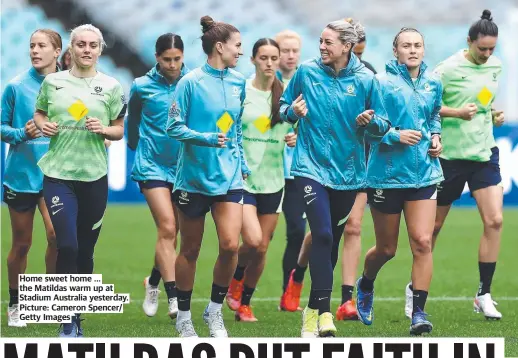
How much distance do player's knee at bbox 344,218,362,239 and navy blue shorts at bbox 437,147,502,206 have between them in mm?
764

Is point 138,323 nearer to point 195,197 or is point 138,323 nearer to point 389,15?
point 195,197

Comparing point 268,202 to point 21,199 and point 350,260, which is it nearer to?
point 350,260

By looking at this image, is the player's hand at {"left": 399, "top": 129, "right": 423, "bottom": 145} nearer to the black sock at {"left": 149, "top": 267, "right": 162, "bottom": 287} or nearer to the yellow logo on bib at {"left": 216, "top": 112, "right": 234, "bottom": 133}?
the yellow logo on bib at {"left": 216, "top": 112, "right": 234, "bottom": 133}

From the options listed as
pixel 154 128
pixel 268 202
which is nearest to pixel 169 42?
pixel 154 128

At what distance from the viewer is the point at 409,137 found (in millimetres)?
9000

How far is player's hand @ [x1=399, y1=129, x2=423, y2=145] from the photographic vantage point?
9000 millimetres

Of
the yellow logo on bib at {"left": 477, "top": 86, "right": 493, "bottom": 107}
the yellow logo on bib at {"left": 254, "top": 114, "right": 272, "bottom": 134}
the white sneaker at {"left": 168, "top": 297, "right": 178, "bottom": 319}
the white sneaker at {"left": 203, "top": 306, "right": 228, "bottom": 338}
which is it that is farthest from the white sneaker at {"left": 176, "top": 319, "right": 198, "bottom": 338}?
the yellow logo on bib at {"left": 477, "top": 86, "right": 493, "bottom": 107}

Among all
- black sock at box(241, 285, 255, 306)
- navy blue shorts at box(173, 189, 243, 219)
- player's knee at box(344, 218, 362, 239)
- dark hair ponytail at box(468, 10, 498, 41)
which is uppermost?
dark hair ponytail at box(468, 10, 498, 41)

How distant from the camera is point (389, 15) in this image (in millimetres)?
28922

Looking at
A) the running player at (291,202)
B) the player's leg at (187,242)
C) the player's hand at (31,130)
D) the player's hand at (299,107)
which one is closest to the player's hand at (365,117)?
the player's hand at (299,107)

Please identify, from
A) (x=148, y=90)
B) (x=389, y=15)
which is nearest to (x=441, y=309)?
(x=148, y=90)

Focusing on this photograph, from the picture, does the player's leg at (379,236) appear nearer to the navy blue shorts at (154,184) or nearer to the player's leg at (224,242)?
the player's leg at (224,242)

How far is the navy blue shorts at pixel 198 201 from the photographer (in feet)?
28.5

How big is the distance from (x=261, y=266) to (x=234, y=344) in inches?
120
